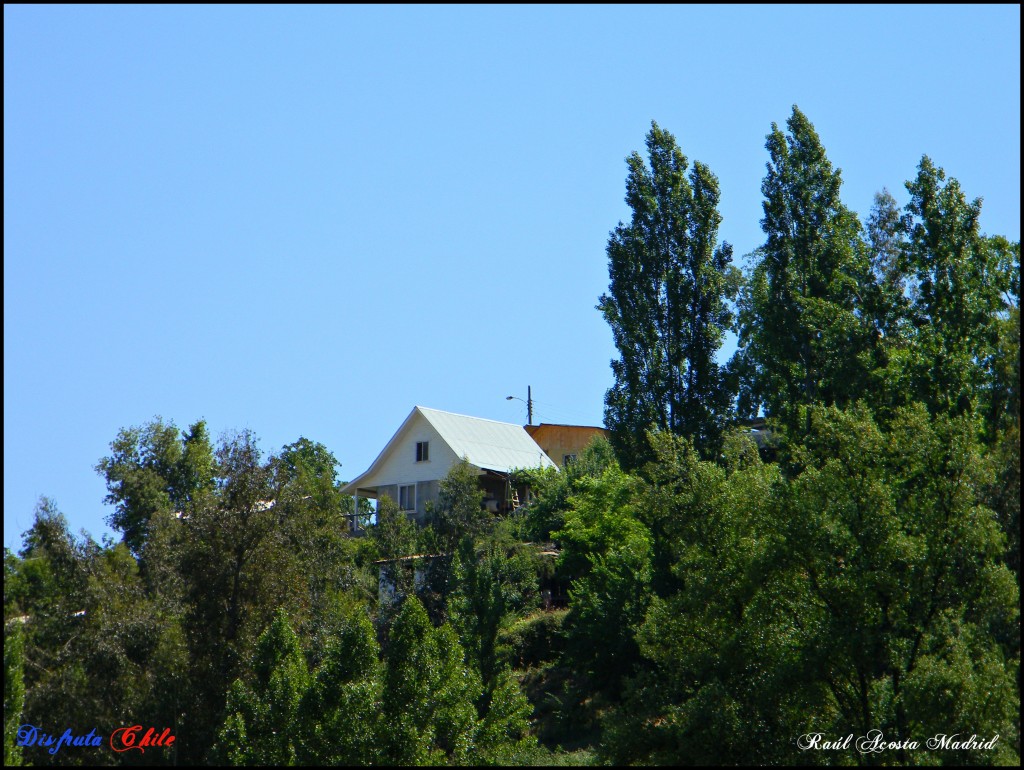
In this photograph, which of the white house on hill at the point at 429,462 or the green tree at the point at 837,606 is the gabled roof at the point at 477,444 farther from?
the green tree at the point at 837,606

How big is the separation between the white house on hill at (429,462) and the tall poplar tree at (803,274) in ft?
57.5

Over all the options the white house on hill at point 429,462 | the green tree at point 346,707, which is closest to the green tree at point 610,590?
the green tree at point 346,707

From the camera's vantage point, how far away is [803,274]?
1331 inches

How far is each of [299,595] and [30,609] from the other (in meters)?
7.62

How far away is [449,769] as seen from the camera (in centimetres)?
2384

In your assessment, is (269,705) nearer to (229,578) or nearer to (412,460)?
(229,578)

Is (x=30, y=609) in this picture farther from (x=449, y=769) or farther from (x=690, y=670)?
(x=690, y=670)

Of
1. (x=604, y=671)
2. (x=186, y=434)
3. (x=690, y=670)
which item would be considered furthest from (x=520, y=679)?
(x=186, y=434)

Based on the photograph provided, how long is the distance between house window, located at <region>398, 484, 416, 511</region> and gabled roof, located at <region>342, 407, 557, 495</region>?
179 cm

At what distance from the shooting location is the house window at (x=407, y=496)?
50250 millimetres

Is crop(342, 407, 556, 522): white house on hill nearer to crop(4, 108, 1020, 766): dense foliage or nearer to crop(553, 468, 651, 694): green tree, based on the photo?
crop(4, 108, 1020, 766): dense foliage

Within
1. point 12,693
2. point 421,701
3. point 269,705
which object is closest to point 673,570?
point 421,701

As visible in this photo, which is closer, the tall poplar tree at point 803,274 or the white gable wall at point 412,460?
the tall poplar tree at point 803,274

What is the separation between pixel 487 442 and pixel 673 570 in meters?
28.3
